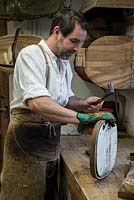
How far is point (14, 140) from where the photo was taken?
153 centimetres

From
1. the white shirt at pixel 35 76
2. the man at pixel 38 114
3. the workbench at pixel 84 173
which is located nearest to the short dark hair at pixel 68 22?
the man at pixel 38 114

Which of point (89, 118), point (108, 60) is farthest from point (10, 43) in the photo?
point (89, 118)

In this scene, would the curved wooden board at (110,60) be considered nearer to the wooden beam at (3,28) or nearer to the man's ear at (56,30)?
the man's ear at (56,30)

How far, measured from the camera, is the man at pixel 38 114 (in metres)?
1.38

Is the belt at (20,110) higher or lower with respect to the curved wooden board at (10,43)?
lower

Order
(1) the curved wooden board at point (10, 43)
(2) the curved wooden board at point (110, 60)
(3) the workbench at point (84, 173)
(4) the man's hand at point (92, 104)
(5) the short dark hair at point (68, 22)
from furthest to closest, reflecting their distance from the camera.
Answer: (1) the curved wooden board at point (10, 43) < (2) the curved wooden board at point (110, 60) < (4) the man's hand at point (92, 104) < (5) the short dark hair at point (68, 22) < (3) the workbench at point (84, 173)

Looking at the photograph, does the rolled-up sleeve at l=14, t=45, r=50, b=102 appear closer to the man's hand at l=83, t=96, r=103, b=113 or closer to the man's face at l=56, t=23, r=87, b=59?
the man's face at l=56, t=23, r=87, b=59

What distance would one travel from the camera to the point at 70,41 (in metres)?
1.44

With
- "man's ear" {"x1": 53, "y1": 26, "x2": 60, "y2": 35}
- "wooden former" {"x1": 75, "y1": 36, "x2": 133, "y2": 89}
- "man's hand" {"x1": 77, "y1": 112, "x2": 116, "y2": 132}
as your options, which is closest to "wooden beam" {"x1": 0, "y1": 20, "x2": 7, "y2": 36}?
"wooden former" {"x1": 75, "y1": 36, "x2": 133, "y2": 89}

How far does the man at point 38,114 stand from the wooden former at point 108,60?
29 centimetres

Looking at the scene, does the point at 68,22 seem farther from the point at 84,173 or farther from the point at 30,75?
the point at 84,173

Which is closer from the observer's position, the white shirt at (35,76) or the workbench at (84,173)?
the workbench at (84,173)

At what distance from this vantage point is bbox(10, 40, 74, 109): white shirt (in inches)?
51.6

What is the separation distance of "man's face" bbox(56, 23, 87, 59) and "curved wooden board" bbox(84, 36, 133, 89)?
0.45 meters
